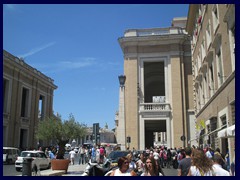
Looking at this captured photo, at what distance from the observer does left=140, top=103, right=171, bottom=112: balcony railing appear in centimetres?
3728

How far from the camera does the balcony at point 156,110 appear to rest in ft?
122

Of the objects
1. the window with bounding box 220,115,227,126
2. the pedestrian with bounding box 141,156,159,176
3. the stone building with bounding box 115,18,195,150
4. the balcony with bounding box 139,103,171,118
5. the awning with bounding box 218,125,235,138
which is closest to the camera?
the pedestrian with bounding box 141,156,159,176

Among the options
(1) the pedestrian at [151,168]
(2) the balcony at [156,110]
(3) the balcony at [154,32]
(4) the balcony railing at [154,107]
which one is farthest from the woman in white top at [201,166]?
(3) the balcony at [154,32]

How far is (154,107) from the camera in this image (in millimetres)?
37781

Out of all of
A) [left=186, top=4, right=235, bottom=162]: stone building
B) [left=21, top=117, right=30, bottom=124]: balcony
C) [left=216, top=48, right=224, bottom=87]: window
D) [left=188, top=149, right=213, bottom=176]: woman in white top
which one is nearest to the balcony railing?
[left=186, top=4, right=235, bottom=162]: stone building

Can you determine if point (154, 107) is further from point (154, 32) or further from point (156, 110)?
point (154, 32)

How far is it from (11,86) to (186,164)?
38473 millimetres

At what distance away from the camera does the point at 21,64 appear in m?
42.3

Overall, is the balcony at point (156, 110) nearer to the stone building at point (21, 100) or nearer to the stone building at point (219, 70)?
the stone building at point (219, 70)

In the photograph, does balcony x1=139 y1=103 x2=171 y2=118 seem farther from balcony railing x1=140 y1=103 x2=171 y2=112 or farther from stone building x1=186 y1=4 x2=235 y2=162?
stone building x1=186 y1=4 x2=235 y2=162

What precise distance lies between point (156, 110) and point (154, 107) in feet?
2.23

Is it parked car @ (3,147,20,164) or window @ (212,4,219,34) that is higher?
window @ (212,4,219,34)

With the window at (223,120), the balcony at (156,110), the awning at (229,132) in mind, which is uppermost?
the balcony at (156,110)

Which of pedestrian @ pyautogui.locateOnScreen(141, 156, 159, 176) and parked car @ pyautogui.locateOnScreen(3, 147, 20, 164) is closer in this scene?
pedestrian @ pyautogui.locateOnScreen(141, 156, 159, 176)
